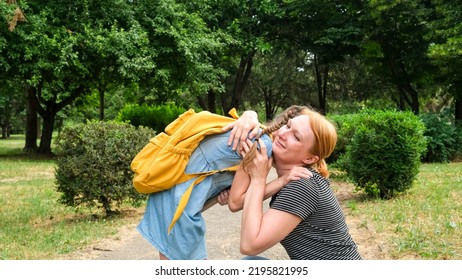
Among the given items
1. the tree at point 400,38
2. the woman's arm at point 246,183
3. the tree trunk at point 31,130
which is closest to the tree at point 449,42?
the tree at point 400,38

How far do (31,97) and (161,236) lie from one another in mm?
22010

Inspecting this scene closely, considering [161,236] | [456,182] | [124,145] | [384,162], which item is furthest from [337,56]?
[161,236]

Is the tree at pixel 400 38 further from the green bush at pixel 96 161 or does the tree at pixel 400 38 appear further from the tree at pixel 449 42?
the green bush at pixel 96 161

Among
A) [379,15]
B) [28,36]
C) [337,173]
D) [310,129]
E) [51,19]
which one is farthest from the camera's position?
[379,15]

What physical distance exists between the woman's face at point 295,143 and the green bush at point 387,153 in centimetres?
658

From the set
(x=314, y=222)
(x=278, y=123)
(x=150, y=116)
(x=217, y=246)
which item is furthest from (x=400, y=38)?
(x=314, y=222)

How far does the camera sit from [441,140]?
17.8m

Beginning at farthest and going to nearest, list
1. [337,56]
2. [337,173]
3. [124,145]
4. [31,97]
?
[337,56] < [31,97] < [337,173] < [124,145]

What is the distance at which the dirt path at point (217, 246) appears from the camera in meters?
6.01

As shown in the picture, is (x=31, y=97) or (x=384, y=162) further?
(x=31, y=97)

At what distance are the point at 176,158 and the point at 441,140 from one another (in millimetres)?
16600

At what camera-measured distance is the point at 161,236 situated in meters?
2.84

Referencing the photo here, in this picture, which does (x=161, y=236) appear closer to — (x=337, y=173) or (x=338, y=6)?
(x=337, y=173)
